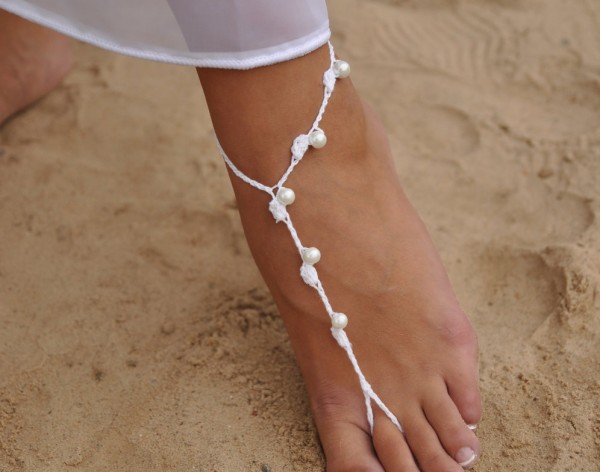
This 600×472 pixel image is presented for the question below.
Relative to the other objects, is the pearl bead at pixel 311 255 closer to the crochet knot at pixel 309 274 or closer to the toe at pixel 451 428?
the crochet knot at pixel 309 274

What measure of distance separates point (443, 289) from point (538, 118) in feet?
2.34

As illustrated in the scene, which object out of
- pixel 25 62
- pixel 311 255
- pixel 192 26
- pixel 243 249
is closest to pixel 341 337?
pixel 311 255

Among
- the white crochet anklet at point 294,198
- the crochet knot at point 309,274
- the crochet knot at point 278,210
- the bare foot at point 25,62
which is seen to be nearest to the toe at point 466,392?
the white crochet anklet at point 294,198

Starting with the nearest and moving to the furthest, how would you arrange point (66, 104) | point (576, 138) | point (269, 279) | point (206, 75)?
point (206, 75), point (269, 279), point (576, 138), point (66, 104)

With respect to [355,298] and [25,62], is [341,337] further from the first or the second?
[25,62]

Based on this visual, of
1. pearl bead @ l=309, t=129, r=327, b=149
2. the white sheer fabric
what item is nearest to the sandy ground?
pearl bead @ l=309, t=129, r=327, b=149

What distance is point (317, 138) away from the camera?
3.69 ft

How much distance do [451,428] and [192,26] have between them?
73cm

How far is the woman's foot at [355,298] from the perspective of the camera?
1128 mm

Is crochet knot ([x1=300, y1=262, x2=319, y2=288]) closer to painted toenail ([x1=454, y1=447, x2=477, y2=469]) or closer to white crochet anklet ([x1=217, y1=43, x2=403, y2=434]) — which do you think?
white crochet anklet ([x1=217, y1=43, x2=403, y2=434])

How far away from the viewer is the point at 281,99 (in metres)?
1.10

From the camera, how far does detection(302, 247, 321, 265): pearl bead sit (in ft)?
3.77

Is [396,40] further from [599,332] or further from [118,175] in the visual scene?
[599,332]

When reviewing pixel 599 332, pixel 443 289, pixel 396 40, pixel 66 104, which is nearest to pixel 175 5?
pixel 443 289
